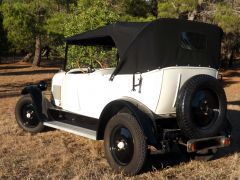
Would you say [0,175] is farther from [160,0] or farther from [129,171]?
[160,0]

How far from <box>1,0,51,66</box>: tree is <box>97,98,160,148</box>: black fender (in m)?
22.5

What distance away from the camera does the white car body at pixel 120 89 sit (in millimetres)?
5598

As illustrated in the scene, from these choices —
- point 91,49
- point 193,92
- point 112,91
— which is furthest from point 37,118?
point 193,92

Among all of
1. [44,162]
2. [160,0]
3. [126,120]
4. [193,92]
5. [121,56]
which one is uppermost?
[160,0]

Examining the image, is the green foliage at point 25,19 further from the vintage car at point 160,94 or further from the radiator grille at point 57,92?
the vintage car at point 160,94

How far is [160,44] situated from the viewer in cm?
571

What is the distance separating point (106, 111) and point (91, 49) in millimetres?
3244

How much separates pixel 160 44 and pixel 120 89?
0.88 meters

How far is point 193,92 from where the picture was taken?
5.45 metres

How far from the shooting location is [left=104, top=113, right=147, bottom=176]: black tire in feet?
17.5

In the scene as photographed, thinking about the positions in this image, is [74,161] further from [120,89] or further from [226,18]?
[226,18]

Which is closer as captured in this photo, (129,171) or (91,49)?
(129,171)

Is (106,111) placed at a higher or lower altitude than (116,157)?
higher

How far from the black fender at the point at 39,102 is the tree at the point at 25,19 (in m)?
20.2
